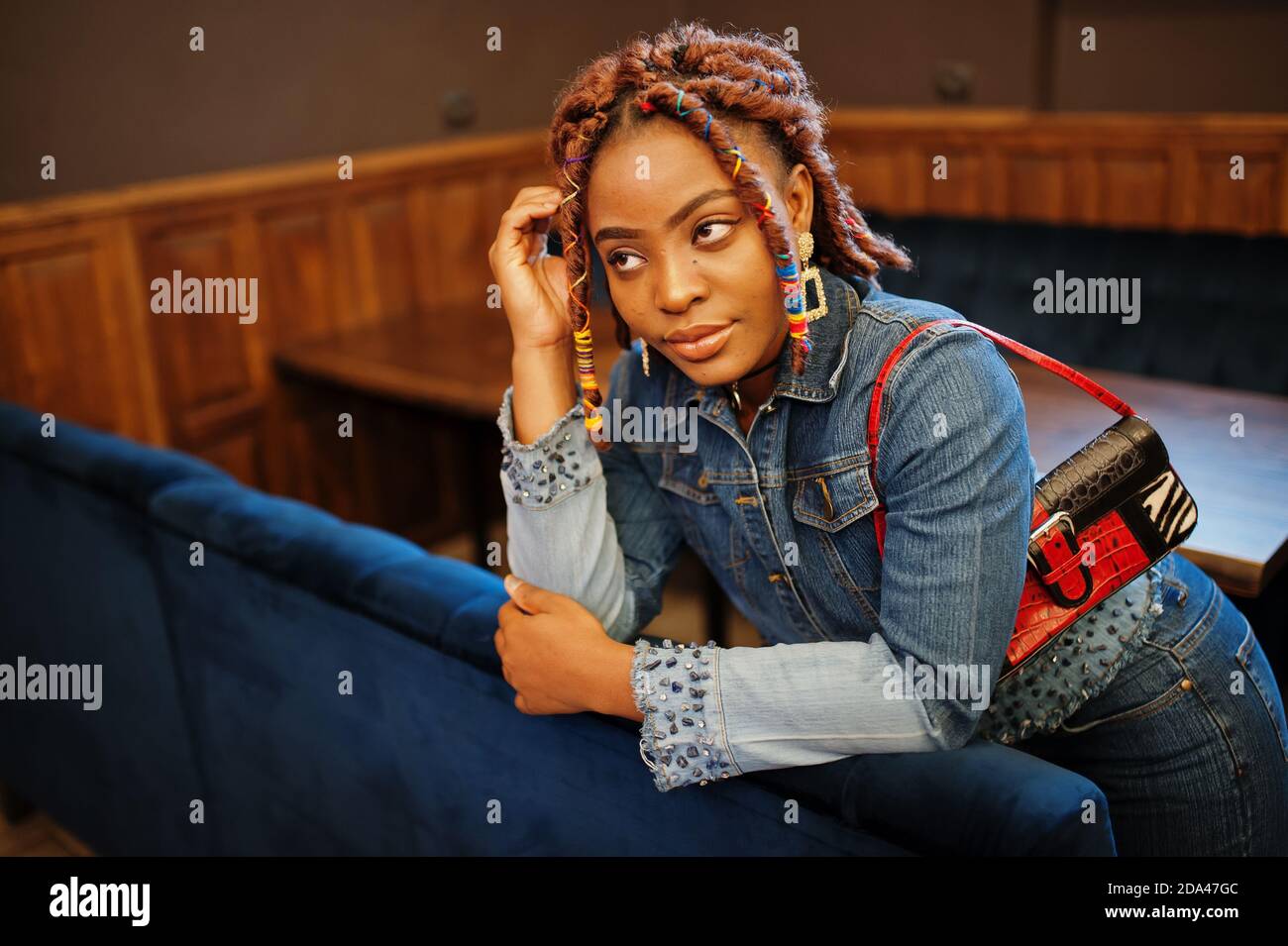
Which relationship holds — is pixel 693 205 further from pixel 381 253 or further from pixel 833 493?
pixel 381 253

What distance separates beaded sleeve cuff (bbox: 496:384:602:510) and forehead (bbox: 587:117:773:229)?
10.8 inches

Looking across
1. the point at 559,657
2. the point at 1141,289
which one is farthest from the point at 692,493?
the point at 1141,289

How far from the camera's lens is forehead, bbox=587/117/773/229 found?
1039mm

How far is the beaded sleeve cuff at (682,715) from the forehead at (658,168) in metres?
0.39

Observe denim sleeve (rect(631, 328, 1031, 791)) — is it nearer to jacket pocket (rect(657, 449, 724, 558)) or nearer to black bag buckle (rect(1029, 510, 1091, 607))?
black bag buckle (rect(1029, 510, 1091, 607))

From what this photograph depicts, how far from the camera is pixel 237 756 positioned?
1.74m

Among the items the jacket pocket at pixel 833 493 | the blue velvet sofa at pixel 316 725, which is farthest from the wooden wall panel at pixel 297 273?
the jacket pocket at pixel 833 493

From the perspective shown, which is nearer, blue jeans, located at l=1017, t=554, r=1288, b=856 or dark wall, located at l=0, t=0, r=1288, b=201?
blue jeans, located at l=1017, t=554, r=1288, b=856

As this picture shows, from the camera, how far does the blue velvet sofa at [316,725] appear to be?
1.01 m

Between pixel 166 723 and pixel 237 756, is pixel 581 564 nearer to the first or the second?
pixel 237 756

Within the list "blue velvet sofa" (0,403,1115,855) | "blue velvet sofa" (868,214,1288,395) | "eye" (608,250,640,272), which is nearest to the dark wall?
"blue velvet sofa" (868,214,1288,395)
